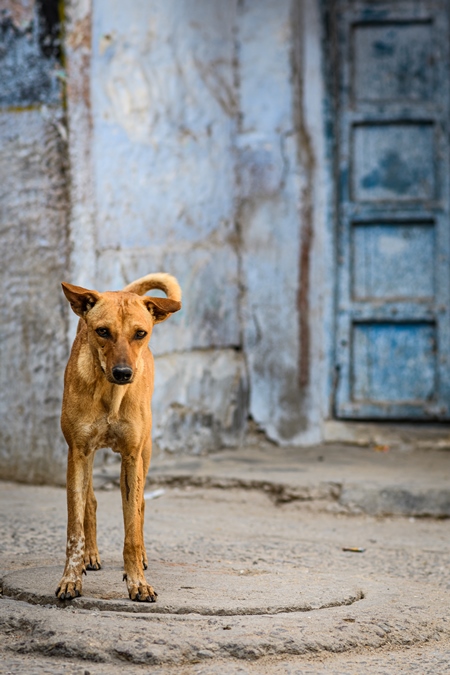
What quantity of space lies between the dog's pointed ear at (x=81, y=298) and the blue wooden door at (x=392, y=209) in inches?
124

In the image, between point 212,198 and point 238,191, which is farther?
point 238,191

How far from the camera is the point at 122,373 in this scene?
8.14ft

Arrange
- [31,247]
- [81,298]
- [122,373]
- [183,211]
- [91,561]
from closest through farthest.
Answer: [122,373]
[81,298]
[91,561]
[31,247]
[183,211]

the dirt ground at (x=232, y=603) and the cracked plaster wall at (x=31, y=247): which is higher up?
the cracked plaster wall at (x=31, y=247)

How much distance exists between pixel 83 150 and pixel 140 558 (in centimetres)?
239

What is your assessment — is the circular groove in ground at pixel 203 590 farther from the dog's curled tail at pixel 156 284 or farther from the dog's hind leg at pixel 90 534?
the dog's curled tail at pixel 156 284

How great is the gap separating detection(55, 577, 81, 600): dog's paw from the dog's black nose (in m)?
0.64

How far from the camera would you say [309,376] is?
548cm

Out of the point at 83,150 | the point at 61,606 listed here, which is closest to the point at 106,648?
the point at 61,606

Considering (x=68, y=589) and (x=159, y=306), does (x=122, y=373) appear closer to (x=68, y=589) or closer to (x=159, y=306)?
(x=159, y=306)

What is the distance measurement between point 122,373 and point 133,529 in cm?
53

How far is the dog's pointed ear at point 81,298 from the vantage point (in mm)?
2590

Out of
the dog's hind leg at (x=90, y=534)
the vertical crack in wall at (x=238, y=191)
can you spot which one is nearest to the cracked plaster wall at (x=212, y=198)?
the vertical crack in wall at (x=238, y=191)

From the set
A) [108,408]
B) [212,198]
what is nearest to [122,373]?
[108,408]
